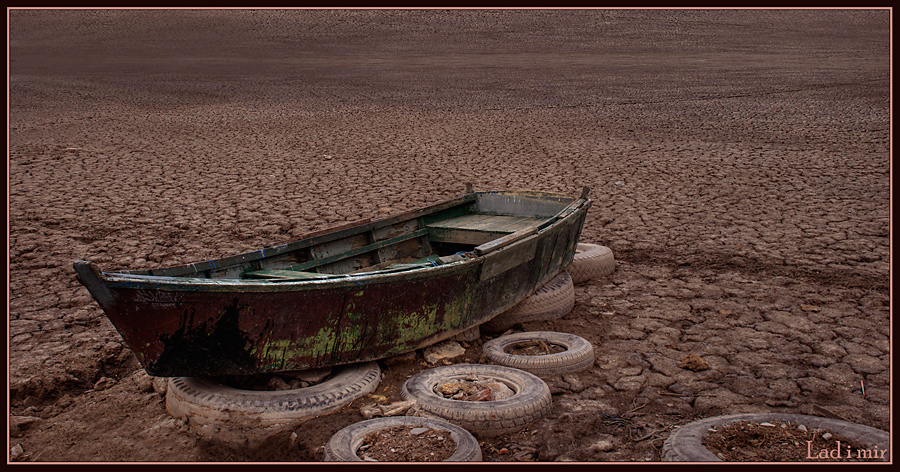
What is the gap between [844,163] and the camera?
10578mm

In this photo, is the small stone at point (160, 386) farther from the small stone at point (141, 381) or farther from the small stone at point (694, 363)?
the small stone at point (694, 363)

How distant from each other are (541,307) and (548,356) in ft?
3.33

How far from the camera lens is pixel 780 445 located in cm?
360

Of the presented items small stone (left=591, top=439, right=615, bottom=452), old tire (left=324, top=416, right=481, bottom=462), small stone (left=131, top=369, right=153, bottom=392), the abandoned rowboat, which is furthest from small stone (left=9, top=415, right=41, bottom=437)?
small stone (left=591, top=439, right=615, bottom=452)

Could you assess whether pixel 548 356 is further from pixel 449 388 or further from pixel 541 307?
pixel 541 307

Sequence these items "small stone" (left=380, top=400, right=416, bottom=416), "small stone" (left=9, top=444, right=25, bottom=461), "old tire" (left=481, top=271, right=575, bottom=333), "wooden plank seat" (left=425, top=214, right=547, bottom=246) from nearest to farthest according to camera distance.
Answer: "small stone" (left=9, top=444, right=25, bottom=461)
"small stone" (left=380, top=400, right=416, bottom=416)
"old tire" (left=481, top=271, right=575, bottom=333)
"wooden plank seat" (left=425, top=214, right=547, bottom=246)

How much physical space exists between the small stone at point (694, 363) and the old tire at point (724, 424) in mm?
907

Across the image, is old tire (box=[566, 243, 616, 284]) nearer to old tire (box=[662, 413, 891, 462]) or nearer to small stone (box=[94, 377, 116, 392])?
old tire (box=[662, 413, 891, 462])

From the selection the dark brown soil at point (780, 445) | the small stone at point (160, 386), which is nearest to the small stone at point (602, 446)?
the dark brown soil at point (780, 445)

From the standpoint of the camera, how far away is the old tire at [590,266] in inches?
263

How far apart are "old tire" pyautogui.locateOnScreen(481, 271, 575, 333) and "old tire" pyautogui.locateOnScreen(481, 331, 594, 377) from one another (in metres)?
0.42

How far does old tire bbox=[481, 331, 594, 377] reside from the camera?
470 cm

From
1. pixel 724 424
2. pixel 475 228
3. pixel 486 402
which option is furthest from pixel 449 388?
pixel 475 228

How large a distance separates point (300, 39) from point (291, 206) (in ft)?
82.9
